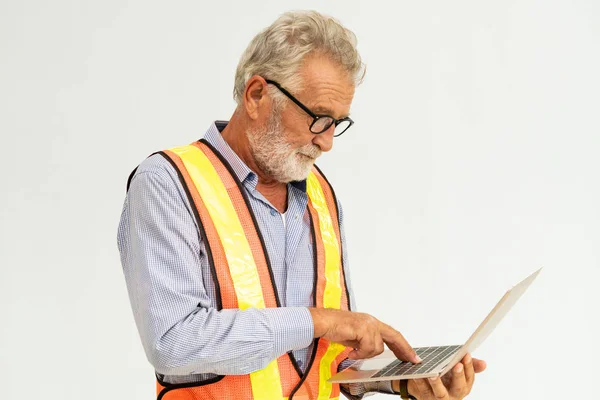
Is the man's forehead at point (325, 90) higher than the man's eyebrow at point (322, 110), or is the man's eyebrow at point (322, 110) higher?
the man's forehead at point (325, 90)

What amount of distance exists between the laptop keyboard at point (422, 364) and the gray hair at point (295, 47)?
2.08ft

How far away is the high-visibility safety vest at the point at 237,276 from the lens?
1920mm

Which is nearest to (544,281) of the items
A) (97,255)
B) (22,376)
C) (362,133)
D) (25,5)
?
(362,133)

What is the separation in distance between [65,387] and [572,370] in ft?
7.00

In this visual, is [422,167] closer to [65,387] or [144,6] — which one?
[144,6]

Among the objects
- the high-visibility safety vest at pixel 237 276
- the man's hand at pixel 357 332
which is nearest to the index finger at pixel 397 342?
the man's hand at pixel 357 332

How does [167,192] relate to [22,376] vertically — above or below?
above

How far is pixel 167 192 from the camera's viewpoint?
1901mm

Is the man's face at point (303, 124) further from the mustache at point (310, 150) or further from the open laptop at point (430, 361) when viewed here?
the open laptop at point (430, 361)

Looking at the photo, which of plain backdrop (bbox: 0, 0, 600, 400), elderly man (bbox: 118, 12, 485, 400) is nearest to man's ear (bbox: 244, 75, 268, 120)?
elderly man (bbox: 118, 12, 485, 400)

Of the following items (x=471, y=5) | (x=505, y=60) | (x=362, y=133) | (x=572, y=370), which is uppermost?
(x=471, y=5)

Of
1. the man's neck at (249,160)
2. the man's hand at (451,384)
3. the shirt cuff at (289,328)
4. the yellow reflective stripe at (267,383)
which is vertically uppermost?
the man's neck at (249,160)

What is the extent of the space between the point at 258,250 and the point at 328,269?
240mm

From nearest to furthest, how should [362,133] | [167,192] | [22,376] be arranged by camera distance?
[167,192] < [22,376] < [362,133]
